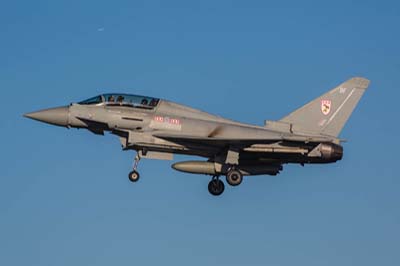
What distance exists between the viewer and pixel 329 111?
42.4 meters

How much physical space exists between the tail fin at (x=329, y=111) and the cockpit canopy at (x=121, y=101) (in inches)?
230

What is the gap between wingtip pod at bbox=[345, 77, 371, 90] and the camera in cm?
4322

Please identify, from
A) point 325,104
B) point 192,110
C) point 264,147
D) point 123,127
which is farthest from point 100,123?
point 325,104

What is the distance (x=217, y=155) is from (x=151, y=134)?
10.3ft

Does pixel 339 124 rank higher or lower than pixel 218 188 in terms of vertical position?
higher

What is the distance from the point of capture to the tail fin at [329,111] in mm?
42125

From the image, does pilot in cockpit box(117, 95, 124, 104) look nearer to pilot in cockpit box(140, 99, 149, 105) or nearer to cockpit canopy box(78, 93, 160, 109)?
cockpit canopy box(78, 93, 160, 109)

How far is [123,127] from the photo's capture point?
131 ft

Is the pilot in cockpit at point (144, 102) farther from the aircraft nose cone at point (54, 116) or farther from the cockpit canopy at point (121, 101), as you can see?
the aircraft nose cone at point (54, 116)

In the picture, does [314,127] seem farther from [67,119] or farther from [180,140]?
[67,119]

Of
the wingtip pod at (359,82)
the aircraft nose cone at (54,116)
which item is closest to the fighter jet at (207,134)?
the aircraft nose cone at (54,116)

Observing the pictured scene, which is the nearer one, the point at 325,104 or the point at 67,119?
the point at 67,119

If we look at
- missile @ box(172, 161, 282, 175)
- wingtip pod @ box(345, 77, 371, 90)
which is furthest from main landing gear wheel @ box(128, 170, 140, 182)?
wingtip pod @ box(345, 77, 371, 90)

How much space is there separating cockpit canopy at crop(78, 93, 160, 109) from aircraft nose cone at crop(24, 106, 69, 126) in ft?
2.94
